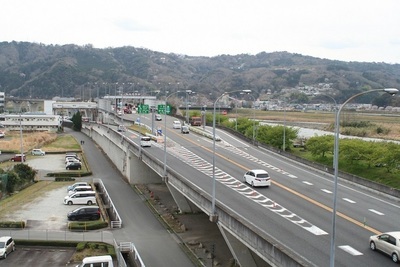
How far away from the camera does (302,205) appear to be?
3053cm

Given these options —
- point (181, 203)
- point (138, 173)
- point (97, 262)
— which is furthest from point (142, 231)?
point (138, 173)

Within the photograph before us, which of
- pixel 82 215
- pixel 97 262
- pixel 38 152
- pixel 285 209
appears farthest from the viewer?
pixel 38 152

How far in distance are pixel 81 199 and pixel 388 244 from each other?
3169cm

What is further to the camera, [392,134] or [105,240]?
[392,134]

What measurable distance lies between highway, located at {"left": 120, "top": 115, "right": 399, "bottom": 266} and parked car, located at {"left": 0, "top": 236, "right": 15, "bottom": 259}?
14765mm

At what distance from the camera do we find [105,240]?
1335 inches

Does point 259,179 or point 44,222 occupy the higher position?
point 259,179

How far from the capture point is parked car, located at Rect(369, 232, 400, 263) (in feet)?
66.9

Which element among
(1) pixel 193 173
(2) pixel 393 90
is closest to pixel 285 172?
(1) pixel 193 173

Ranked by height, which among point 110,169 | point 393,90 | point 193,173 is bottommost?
point 110,169

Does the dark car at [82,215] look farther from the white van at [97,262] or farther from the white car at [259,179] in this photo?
the white car at [259,179]

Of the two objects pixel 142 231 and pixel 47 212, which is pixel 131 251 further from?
pixel 47 212

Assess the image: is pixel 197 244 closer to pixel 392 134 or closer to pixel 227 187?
pixel 227 187

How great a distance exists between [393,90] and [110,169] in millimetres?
59282
